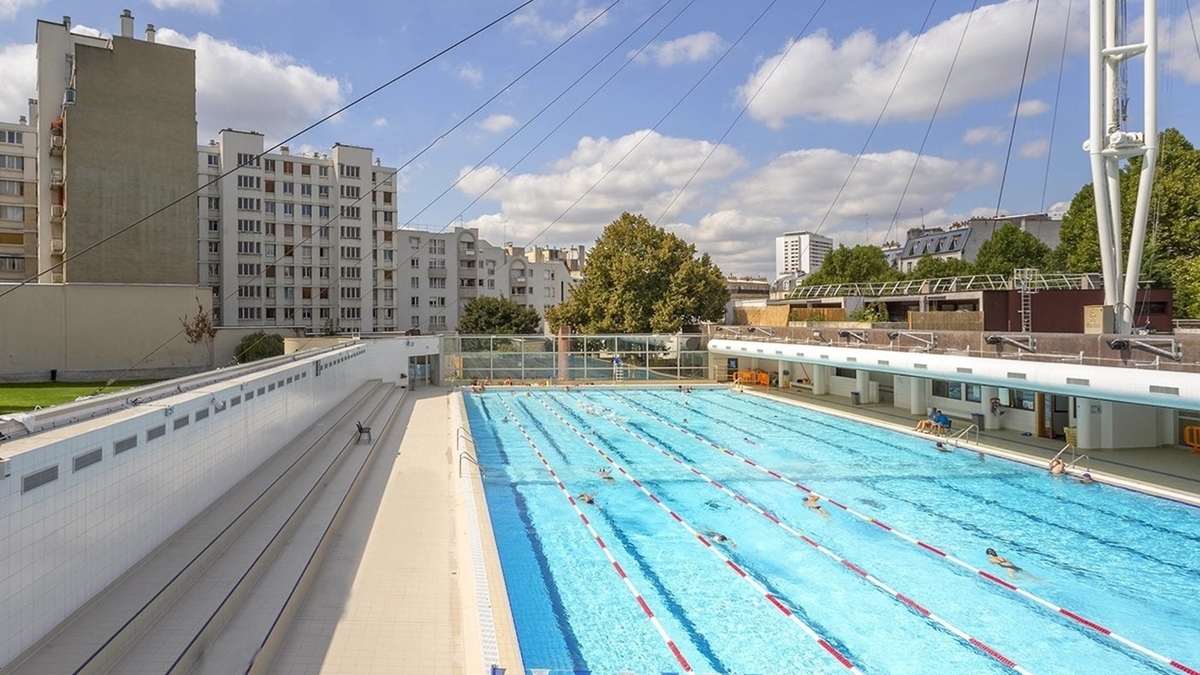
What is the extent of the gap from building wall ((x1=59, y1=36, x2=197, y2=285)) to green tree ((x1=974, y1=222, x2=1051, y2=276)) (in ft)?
174

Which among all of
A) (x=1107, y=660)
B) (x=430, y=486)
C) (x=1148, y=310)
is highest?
(x=1148, y=310)

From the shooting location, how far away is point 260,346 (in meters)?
34.6

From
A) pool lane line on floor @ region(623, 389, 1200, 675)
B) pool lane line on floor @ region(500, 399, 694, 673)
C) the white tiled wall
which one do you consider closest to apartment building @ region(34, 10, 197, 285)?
pool lane line on floor @ region(500, 399, 694, 673)

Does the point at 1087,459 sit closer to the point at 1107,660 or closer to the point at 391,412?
the point at 1107,660

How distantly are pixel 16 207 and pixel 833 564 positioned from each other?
49007 millimetres

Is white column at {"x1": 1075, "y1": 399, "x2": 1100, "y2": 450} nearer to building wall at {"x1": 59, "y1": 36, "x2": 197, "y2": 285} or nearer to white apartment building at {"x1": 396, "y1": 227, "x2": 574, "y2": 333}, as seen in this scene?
building wall at {"x1": 59, "y1": 36, "x2": 197, "y2": 285}

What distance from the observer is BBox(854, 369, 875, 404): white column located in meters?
24.8

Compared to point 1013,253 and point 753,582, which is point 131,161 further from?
point 1013,253

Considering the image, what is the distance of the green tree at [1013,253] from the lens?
50500 mm

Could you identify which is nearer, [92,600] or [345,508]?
[92,600]

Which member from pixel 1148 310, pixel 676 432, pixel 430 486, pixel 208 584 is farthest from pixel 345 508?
pixel 1148 310

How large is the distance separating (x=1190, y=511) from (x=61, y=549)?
1595cm

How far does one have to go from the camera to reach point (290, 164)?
2002 inches

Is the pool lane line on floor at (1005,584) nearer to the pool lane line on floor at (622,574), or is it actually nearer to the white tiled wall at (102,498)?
the pool lane line on floor at (622,574)
